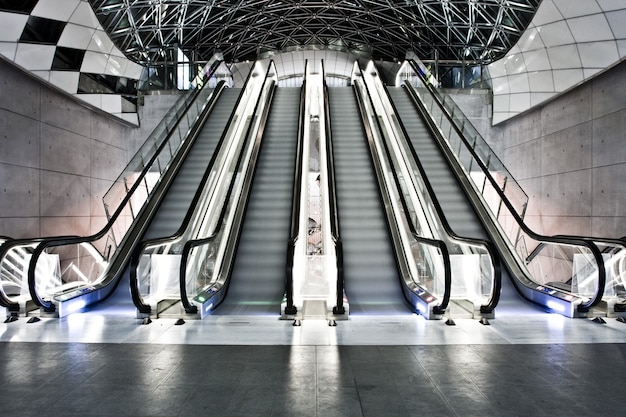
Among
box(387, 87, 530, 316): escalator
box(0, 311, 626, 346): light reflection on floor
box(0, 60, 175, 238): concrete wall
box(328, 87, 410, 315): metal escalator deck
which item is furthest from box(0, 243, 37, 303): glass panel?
box(387, 87, 530, 316): escalator

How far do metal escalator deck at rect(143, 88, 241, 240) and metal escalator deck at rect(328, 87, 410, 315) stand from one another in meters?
3.48

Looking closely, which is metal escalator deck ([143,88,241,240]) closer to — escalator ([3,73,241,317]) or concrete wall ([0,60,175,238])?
escalator ([3,73,241,317])

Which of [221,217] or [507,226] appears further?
[507,226]

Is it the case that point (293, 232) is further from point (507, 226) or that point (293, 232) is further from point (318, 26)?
point (318, 26)

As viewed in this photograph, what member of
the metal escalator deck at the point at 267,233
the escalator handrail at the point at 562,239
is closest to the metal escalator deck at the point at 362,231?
the metal escalator deck at the point at 267,233

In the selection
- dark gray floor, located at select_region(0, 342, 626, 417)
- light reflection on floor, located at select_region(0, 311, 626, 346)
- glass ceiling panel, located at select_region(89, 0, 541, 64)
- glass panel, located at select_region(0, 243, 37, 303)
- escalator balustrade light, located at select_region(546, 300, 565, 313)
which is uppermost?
glass ceiling panel, located at select_region(89, 0, 541, 64)

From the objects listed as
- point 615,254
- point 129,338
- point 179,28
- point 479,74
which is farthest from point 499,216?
point 179,28

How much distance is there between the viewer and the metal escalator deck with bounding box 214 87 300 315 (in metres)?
7.62

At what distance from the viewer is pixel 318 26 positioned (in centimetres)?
3369

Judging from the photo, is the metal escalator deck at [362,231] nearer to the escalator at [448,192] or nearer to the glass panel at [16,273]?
the escalator at [448,192]

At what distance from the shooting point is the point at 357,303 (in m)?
7.47

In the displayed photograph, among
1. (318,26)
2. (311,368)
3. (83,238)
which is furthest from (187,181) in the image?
(318,26)

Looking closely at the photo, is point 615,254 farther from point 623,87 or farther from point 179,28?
point 179,28

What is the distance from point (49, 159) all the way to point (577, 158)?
14.0 meters
